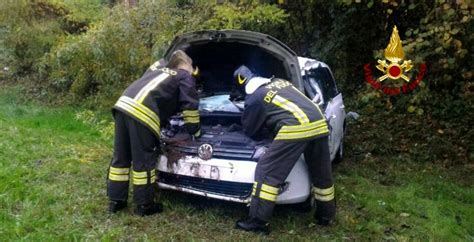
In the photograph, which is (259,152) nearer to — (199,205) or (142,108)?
(199,205)

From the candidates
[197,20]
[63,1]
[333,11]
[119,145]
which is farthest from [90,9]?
[119,145]

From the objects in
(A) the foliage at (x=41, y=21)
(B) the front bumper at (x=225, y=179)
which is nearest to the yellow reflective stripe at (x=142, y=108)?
(B) the front bumper at (x=225, y=179)

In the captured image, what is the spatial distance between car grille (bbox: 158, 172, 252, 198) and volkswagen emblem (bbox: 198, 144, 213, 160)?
222 millimetres

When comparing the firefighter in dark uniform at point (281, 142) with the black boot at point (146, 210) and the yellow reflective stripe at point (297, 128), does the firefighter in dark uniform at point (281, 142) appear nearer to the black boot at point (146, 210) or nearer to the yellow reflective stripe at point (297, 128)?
the yellow reflective stripe at point (297, 128)

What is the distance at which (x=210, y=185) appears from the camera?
5031 millimetres

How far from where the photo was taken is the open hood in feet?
18.5

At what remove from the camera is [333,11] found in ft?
35.6

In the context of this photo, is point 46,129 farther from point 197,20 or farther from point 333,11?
point 333,11

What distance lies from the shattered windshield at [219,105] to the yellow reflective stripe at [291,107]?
114 centimetres

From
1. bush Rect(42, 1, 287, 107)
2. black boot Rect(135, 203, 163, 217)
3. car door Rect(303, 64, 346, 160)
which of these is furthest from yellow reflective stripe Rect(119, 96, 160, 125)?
bush Rect(42, 1, 287, 107)

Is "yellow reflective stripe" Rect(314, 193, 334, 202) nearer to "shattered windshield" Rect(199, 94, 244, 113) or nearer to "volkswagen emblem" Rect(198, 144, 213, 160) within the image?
"volkswagen emblem" Rect(198, 144, 213, 160)

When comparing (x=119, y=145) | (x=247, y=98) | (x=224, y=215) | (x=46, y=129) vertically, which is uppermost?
(x=247, y=98)

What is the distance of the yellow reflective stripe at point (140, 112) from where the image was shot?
493 centimetres

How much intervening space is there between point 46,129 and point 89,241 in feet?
16.6
